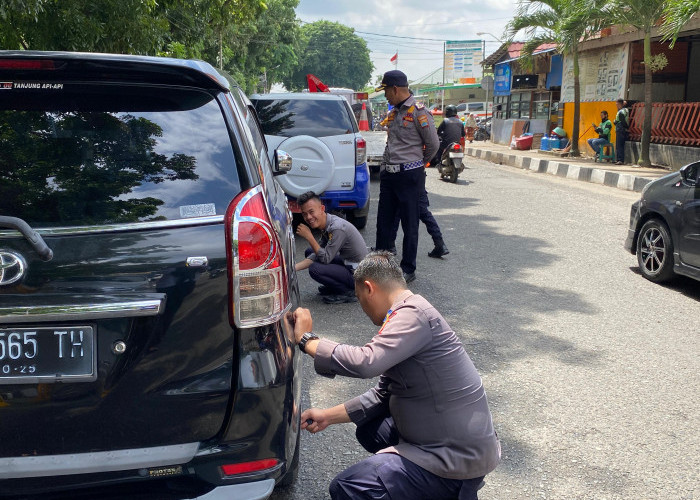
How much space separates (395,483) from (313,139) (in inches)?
227

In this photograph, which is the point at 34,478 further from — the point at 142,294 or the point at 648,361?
the point at 648,361

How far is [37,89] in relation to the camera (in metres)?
2.20

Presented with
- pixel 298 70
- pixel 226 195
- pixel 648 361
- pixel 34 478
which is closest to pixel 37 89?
pixel 226 195

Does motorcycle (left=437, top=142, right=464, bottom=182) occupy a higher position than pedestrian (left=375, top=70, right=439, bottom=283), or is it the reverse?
pedestrian (left=375, top=70, right=439, bottom=283)

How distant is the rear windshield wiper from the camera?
196 centimetres

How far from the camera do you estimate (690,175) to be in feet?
20.4

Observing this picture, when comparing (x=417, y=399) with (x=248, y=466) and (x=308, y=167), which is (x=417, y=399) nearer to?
(x=248, y=466)

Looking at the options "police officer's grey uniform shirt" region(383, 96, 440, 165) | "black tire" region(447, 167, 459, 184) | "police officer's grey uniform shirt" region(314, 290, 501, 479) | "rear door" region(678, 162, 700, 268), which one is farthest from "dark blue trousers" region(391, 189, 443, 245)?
"black tire" region(447, 167, 459, 184)

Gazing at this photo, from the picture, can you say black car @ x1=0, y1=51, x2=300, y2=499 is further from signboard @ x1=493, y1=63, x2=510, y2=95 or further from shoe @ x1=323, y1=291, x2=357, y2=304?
signboard @ x1=493, y1=63, x2=510, y2=95

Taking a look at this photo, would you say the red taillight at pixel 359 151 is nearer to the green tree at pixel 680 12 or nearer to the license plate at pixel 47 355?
the license plate at pixel 47 355

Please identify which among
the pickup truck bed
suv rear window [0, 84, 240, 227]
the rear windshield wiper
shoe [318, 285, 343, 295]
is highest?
suv rear window [0, 84, 240, 227]

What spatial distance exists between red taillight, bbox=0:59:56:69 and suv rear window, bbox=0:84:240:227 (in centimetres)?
7

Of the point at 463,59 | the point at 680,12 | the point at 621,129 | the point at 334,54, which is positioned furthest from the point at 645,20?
the point at 334,54

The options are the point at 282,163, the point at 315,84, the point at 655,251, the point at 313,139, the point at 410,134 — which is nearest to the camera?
the point at 282,163
